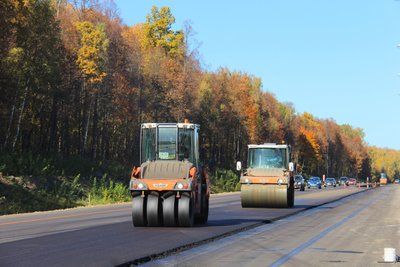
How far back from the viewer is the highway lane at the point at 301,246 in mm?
11844

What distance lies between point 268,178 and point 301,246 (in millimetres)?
14530

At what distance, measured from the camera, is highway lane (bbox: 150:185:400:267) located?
11.8 m

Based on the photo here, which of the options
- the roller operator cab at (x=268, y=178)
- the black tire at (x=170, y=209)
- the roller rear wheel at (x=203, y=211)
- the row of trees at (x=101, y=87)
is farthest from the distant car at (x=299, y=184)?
the black tire at (x=170, y=209)

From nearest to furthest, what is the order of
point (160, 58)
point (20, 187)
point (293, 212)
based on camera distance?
point (293, 212) → point (20, 187) → point (160, 58)

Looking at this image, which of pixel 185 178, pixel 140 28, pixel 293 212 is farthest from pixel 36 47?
pixel 140 28

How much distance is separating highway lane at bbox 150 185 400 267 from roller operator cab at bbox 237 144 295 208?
7119 millimetres

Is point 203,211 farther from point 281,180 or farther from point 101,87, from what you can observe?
point 101,87

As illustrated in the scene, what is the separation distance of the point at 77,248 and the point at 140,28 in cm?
7806

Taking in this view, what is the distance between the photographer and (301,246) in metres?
14.4

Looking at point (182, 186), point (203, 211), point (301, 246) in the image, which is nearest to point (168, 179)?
point (182, 186)

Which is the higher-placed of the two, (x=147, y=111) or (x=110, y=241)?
(x=147, y=111)

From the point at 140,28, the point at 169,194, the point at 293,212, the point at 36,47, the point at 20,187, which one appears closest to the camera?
the point at 169,194

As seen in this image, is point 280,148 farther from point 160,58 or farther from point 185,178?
point 160,58

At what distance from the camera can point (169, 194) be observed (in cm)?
1794
